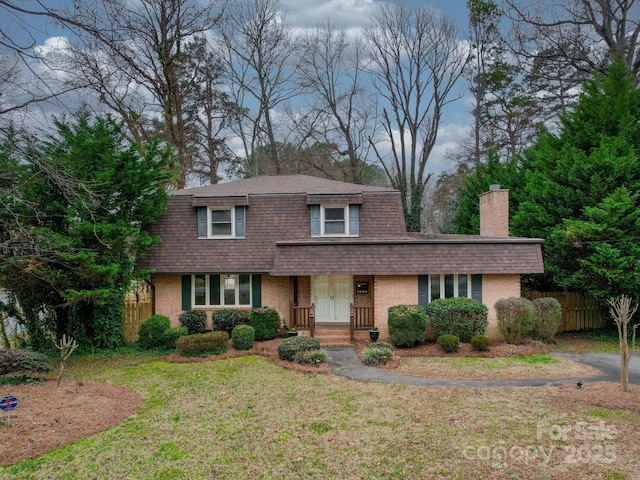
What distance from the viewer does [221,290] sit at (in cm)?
1552

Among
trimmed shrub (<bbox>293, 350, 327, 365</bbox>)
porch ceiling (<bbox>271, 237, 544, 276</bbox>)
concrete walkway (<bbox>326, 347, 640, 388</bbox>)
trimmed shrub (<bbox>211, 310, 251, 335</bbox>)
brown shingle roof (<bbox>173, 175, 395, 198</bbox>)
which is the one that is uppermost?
brown shingle roof (<bbox>173, 175, 395, 198</bbox>)

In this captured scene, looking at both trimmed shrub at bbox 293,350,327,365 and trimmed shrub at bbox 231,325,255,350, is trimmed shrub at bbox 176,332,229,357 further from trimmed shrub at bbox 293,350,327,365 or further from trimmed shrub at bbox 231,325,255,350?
trimmed shrub at bbox 293,350,327,365

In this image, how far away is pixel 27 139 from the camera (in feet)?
21.6

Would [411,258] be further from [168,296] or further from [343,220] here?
[168,296]

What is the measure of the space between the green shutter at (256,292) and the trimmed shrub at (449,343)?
22.5 feet

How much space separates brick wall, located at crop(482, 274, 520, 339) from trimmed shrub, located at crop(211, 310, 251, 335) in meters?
8.68

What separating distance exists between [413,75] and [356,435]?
1088 inches

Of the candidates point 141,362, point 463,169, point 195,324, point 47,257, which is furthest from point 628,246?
point 463,169

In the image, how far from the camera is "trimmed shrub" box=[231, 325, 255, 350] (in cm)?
1306

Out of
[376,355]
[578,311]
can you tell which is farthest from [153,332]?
[578,311]

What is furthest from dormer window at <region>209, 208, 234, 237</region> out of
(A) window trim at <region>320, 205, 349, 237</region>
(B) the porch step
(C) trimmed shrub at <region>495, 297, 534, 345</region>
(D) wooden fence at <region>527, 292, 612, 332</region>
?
(D) wooden fence at <region>527, 292, 612, 332</region>

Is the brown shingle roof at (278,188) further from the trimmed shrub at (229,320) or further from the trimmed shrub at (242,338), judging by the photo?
the trimmed shrub at (242,338)

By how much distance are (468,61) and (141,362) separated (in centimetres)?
2838

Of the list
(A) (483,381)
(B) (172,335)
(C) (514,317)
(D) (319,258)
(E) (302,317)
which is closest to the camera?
(A) (483,381)
